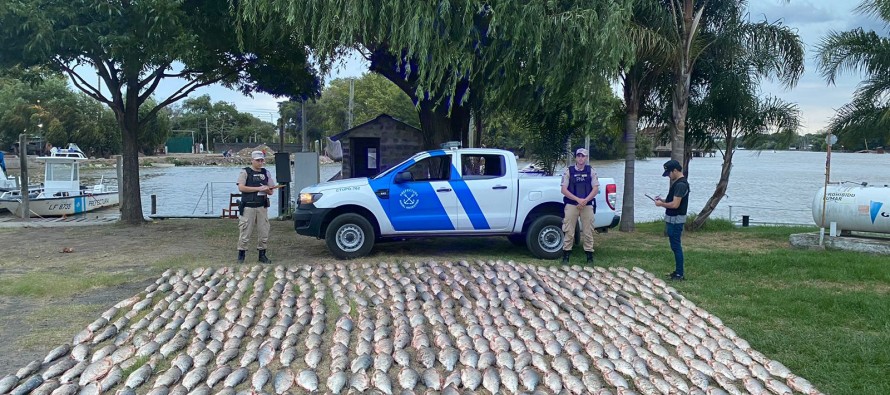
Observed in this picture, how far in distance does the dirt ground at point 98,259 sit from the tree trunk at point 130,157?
53 cm

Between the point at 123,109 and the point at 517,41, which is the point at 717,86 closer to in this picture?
the point at 517,41

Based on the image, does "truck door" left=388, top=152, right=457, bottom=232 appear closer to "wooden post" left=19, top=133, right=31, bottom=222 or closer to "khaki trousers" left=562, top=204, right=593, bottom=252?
"khaki trousers" left=562, top=204, right=593, bottom=252

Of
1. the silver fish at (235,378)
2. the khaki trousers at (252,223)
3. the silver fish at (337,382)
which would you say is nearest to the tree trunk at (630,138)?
the khaki trousers at (252,223)

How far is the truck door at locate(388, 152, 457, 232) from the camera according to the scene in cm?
966

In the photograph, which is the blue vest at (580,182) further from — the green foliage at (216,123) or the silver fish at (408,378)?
the green foliage at (216,123)

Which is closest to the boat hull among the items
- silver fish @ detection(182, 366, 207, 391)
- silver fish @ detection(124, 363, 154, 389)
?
silver fish @ detection(124, 363, 154, 389)

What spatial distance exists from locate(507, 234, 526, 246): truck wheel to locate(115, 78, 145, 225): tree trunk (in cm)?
921

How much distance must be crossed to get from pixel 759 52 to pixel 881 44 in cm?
210

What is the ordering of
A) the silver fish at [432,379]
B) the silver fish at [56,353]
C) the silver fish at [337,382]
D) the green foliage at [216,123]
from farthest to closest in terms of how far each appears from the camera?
the green foliage at [216,123] → the silver fish at [56,353] → the silver fish at [432,379] → the silver fish at [337,382]

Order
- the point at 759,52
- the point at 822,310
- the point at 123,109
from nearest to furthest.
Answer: the point at 822,310 < the point at 759,52 < the point at 123,109

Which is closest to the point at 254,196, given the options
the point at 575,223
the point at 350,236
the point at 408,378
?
the point at 350,236

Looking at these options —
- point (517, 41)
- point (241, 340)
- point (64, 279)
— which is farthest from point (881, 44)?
point (64, 279)

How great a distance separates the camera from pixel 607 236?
42.5ft

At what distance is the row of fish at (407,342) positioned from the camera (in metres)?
4.77
